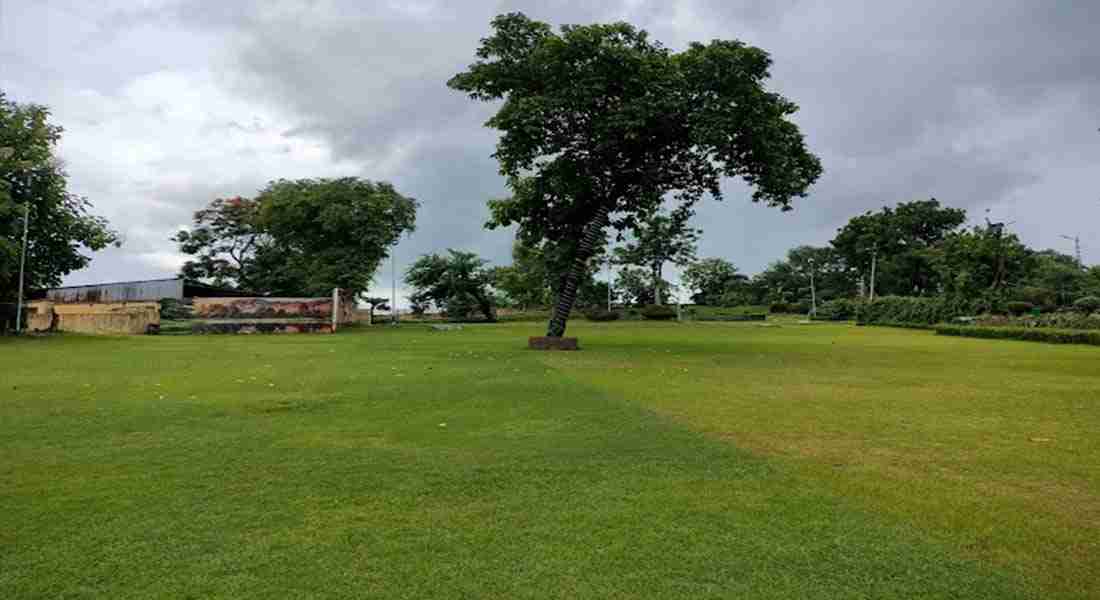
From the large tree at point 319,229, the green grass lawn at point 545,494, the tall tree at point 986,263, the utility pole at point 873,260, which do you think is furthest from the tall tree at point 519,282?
the green grass lawn at point 545,494

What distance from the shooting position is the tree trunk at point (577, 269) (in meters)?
18.8

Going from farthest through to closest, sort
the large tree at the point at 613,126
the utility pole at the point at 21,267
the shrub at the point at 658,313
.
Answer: the shrub at the point at 658,313
the utility pole at the point at 21,267
the large tree at the point at 613,126

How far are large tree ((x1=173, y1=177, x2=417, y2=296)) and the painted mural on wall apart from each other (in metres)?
5.68

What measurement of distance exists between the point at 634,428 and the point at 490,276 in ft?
159

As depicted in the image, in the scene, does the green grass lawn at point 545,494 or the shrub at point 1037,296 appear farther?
the shrub at point 1037,296

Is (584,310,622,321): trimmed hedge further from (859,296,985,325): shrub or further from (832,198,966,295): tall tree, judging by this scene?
(832,198,966,295): tall tree

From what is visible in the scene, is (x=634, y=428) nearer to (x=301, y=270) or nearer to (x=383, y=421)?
(x=383, y=421)

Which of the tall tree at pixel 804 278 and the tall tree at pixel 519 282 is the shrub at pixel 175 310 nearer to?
the tall tree at pixel 519 282

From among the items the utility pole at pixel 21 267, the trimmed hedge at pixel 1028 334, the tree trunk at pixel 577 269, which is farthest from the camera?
the utility pole at pixel 21 267

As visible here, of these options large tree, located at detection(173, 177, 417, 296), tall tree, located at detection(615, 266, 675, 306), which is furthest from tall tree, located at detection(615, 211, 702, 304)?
large tree, located at detection(173, 177, 417, 296)

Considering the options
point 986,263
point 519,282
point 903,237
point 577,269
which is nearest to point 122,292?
point 519,282

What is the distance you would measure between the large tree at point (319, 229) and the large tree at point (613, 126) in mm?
19622

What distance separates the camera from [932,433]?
6.12m

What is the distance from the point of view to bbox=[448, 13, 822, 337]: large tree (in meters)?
16.6
